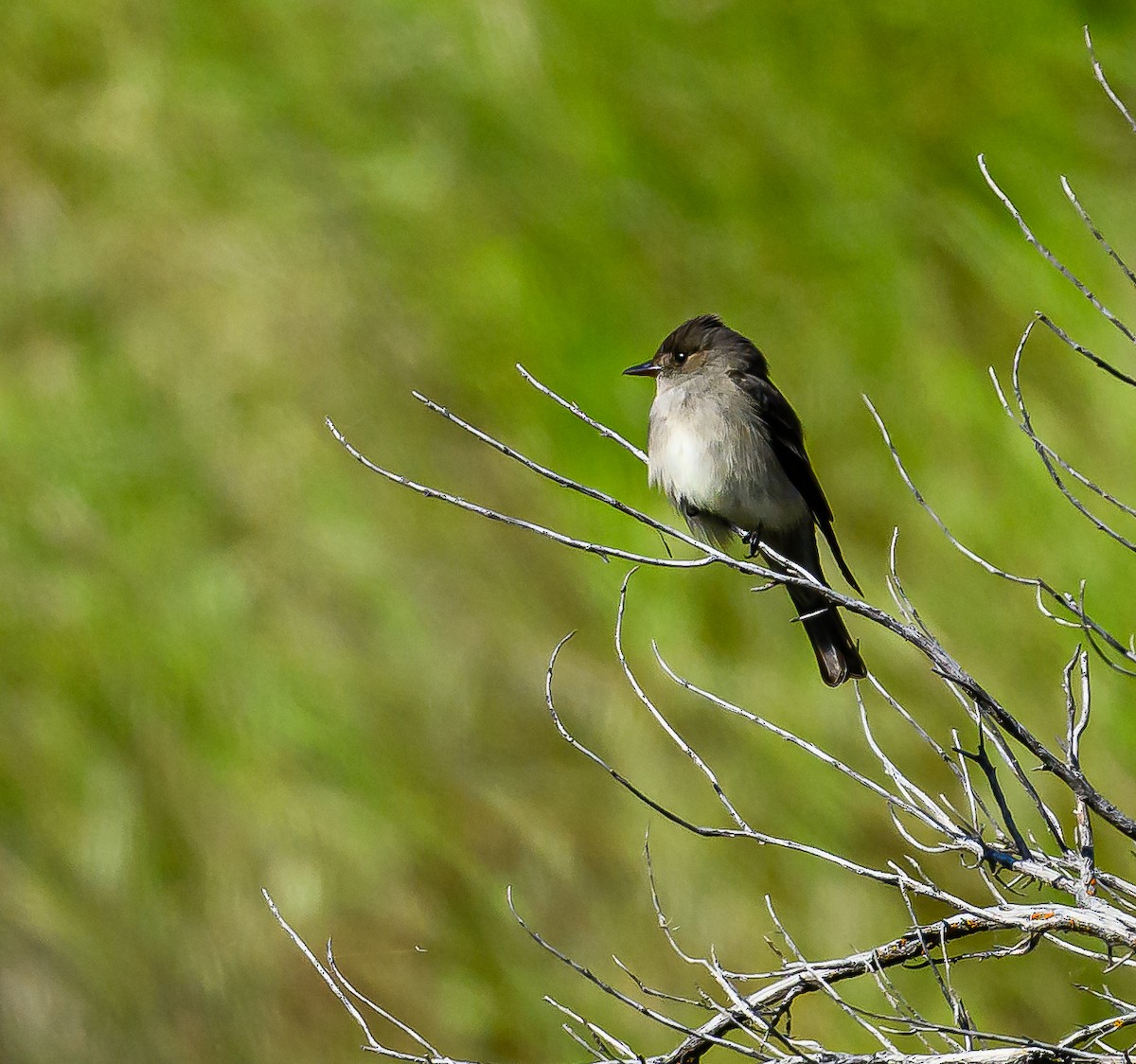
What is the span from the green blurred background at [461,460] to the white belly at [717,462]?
2.51 m

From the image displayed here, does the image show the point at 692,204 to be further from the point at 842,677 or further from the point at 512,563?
the point at 842,677

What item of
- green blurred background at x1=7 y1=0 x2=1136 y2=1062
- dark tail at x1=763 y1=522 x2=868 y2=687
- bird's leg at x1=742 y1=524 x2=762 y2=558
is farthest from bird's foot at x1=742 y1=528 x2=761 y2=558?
green blurred background at x1=7 y1=0 x2=1136 y2=1062

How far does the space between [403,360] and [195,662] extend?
218cm

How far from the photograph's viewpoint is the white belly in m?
6.14

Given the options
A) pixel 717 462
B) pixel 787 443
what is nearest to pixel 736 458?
pixel 717 462

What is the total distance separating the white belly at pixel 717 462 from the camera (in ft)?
20.2

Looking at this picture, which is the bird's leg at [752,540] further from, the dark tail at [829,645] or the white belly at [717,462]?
the dark tail at [829,645]

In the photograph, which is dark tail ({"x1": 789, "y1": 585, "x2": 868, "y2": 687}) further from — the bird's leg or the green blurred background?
the green blurred background

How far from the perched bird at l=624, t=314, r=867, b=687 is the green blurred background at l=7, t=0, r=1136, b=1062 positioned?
2.30 metres

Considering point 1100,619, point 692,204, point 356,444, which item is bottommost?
point 1100,619

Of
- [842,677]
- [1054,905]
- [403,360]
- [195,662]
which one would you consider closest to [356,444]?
[403,360]

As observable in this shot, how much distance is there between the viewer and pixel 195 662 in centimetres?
883

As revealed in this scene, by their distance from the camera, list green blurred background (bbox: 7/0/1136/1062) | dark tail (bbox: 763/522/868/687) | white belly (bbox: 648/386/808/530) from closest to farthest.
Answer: white belly (bbox: 648/386/808/530) → dark tail (bbox: 763/522/868/687) → green blurred background (bbox: 7/0/1136/1062)

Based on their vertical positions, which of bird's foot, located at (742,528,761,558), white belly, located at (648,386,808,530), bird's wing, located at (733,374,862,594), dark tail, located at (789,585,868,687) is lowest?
dark tail, located at (789,585,868,687)
